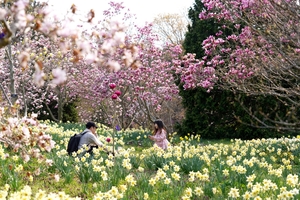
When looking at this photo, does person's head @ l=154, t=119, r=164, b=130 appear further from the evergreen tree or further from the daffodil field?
the evergreen tree

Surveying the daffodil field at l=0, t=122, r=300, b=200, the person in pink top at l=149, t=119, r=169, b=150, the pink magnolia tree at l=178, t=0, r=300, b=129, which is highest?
the pink magnolia tree at l=178, t=0, r=300, b=129

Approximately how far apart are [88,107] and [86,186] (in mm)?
20844

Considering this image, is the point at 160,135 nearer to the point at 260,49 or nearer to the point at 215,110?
the point at 260,49

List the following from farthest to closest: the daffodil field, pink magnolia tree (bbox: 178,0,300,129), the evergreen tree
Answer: the evergreen tree, pink magnolia tree (bbox: 178,0,300,129), the daffodil field

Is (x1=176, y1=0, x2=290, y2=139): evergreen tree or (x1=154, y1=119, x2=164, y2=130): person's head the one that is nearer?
(x1=154, y1=119, x2=164, y2=130): person's head

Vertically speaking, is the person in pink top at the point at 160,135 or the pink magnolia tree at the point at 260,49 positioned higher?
the pink magnolia tree at the point at 260,49

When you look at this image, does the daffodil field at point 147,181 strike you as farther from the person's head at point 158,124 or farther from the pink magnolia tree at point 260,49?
the person's head at point 158,124

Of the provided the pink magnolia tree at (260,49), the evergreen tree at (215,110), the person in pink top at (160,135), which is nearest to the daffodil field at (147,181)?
the pink magnolia tree at (260,49)

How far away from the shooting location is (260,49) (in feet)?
28.0

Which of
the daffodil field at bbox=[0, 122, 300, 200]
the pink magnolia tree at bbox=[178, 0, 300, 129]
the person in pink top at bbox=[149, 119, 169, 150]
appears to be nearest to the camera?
the daffodil field at bbox=[0, 122, 300, 200]

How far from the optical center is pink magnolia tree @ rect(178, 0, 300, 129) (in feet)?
19.6

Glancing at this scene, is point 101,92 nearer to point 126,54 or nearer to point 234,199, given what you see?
point 234,199

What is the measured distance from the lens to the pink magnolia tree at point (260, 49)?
5.96 m

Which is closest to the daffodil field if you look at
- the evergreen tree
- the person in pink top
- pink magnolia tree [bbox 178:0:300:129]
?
pink magnolia tree [bbox 178:0:300:129]
